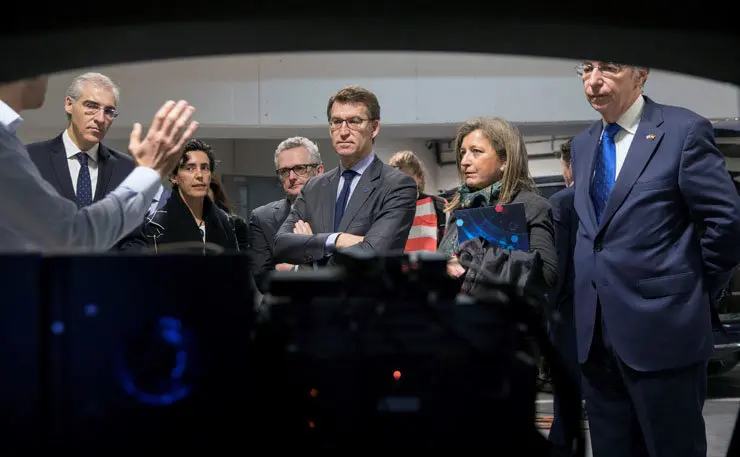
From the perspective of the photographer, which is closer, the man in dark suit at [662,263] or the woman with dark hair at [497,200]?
the man in dark suit at [662,263]

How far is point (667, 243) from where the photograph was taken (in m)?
1.98

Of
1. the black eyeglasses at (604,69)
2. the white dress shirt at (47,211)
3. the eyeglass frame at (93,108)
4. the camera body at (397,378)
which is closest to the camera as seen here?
the camera body at (397,378)

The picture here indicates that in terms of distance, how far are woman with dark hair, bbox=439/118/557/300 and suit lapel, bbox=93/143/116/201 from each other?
1.07 metres

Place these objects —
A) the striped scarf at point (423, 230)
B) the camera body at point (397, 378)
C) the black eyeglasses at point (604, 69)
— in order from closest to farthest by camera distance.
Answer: the camera body at point (397, 378) → the black eyeglasses at point (604, 69) → the striped scarf at point (423, 230)

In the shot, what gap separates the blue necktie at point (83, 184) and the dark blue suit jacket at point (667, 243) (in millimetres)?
1551

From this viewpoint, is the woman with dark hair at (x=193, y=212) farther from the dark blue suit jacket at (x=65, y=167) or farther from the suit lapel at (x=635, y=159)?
the suit lapel at (x=635, y=159)

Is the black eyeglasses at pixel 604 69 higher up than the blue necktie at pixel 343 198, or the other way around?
the black eyeglasses at pixel 604 69

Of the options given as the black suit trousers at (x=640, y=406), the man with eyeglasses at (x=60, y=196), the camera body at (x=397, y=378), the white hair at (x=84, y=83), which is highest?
the white hair at (x=84, y=83)

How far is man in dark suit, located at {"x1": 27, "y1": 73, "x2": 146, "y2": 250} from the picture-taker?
2.57 metres

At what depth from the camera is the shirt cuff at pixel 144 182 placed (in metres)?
1.50

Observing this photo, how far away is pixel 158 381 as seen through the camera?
89 centimetres

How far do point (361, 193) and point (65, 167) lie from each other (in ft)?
3.06

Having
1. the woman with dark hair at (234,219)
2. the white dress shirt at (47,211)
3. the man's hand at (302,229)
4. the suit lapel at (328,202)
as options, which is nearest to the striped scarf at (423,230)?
the suit lapel at (328,202)

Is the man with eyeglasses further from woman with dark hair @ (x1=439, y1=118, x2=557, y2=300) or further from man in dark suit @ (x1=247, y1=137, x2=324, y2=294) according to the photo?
man in dark suit @ (x1=247, y1=137, x2=324, y2=294)
